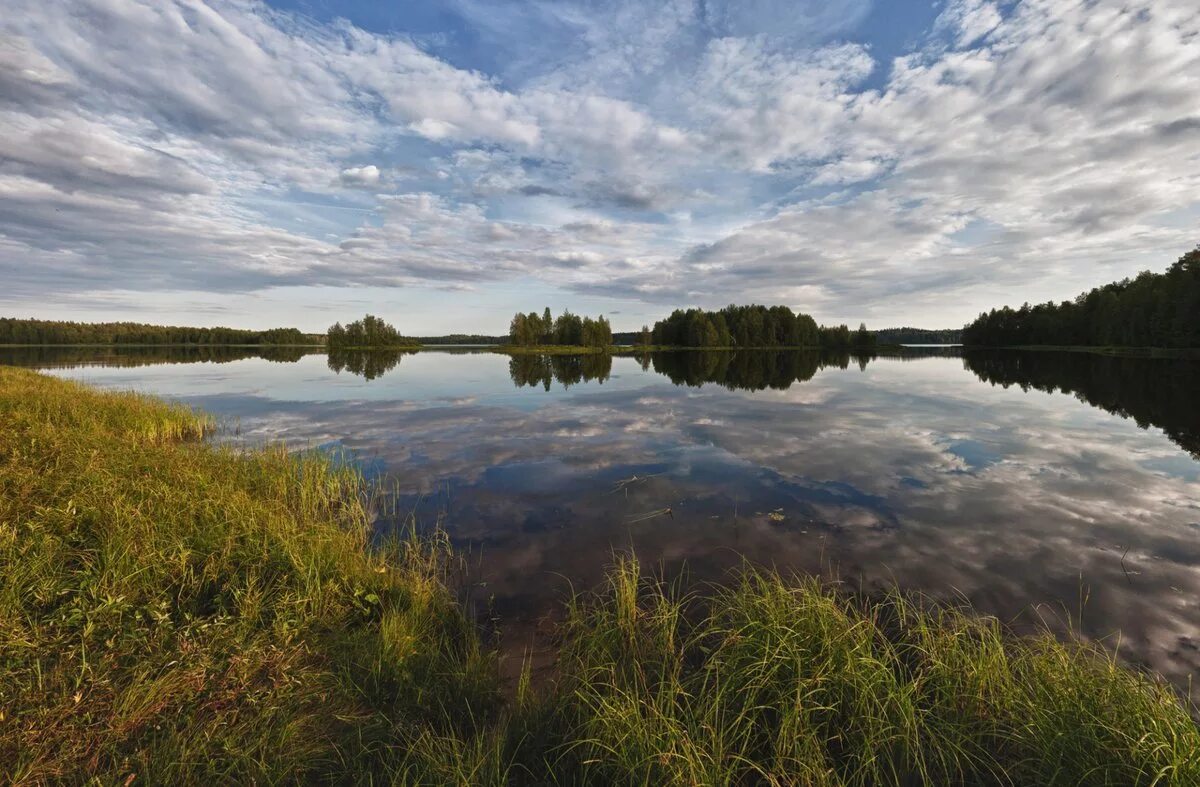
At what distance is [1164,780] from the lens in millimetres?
3609

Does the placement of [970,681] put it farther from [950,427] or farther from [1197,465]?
[950,427]

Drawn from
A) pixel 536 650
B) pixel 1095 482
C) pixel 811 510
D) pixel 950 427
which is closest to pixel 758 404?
pixel 950 427

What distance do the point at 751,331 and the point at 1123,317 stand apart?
8426 centimetres

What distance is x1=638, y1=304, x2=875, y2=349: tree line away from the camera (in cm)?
15388

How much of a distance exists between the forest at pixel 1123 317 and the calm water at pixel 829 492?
63488mm

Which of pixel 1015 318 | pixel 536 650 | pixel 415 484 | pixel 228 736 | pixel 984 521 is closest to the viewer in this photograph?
pixel 228 736

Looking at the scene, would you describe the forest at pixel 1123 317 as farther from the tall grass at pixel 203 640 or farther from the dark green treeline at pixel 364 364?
the dark green treeline at pixel 364 364

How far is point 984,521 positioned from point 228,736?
14842 millimetres

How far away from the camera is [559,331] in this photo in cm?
16712

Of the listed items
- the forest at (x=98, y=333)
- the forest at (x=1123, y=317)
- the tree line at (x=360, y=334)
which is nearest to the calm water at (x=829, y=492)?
the forest at (x=1123, y=317)

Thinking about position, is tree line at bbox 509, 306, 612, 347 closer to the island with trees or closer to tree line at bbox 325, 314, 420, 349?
the island with trees

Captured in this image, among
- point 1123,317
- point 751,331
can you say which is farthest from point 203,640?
point 751,331

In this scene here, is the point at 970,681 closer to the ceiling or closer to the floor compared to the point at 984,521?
closer to the ceiling

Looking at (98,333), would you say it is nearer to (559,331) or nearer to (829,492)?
(559,331)
